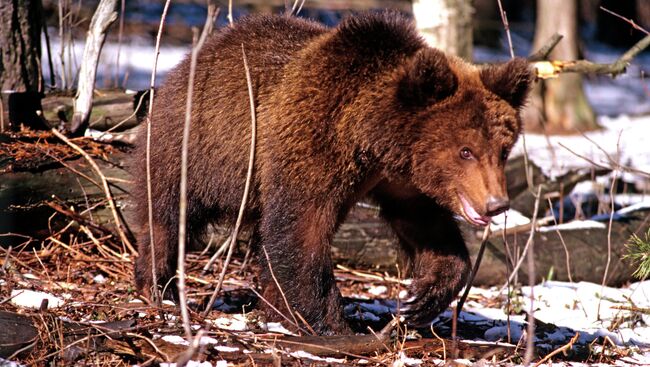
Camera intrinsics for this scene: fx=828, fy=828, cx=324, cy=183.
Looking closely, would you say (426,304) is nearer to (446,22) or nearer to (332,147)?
(332,147)

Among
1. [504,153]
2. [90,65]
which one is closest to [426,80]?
[504,153]

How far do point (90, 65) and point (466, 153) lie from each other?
3.46 m

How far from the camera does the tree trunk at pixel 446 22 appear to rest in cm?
897

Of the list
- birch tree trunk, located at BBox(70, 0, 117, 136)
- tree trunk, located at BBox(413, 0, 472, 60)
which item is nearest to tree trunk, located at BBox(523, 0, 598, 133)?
tree trunk, located at BBox(413, 0, 472, 60)

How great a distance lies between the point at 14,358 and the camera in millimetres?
3926

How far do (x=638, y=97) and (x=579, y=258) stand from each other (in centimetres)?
1665

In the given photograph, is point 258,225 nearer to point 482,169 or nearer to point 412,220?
point 412,220

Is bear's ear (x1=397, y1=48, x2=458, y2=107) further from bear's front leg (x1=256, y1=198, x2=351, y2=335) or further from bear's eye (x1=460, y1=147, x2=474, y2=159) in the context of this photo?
bear's front leg (x1=256, y1=198, x2=351, y2=335)

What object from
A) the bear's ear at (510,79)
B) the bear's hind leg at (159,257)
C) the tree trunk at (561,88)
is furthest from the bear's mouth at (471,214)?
the tree trunk at (561,88)

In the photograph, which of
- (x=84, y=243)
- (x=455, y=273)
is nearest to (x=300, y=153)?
(x=455, y=273)

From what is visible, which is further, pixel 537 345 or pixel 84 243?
pixel 84 243

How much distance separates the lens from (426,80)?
472 cm

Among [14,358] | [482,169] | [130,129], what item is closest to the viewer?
[14,358]

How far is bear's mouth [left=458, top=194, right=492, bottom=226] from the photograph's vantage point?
4645 mm
